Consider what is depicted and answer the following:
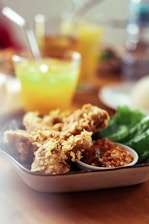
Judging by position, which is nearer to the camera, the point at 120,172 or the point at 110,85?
the point at 120,172

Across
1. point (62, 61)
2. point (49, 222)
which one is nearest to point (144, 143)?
point (49, 222)

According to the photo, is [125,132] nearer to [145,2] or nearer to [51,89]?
[51,89]

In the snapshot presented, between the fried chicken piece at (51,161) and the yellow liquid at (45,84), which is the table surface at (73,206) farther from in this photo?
the yellow liquid at (45,84)

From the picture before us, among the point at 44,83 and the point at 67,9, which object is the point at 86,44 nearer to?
the point at 44,83

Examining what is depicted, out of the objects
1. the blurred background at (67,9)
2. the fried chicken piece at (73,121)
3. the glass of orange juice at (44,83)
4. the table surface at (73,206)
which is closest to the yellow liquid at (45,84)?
the glass of orange juice at (44,83)

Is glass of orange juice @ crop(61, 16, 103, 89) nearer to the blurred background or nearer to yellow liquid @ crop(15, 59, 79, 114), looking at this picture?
yellow liquid @ crop(15, 59, 79, 114)

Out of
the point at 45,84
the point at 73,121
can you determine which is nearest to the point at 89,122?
the point at 73,121
